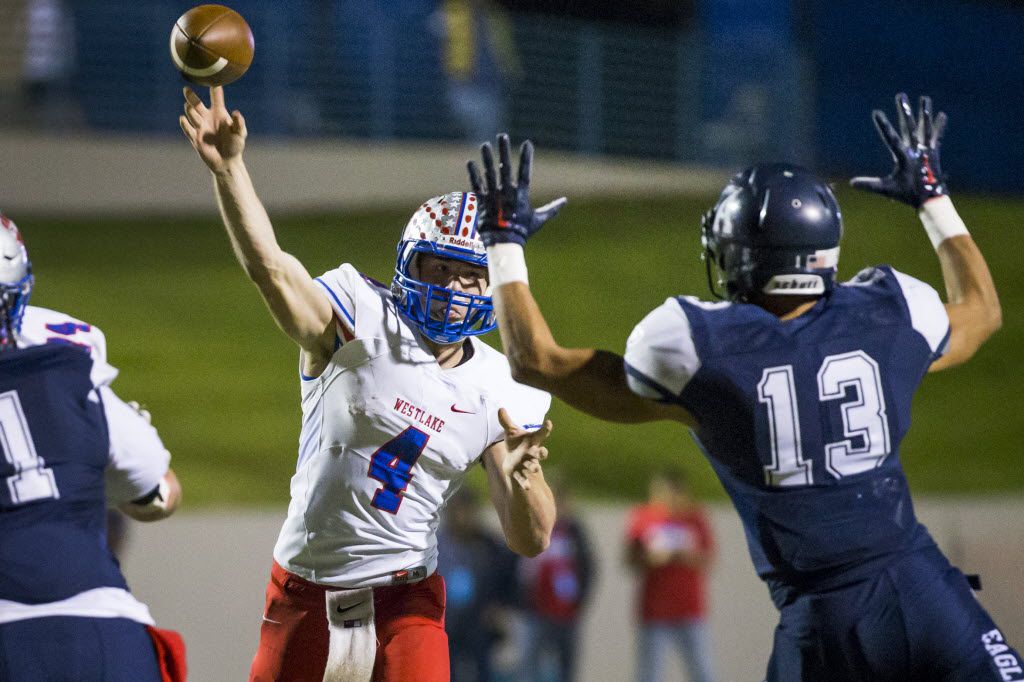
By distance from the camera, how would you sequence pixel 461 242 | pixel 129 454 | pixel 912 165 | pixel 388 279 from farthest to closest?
pixel 388 279
pixel 461 242
pixel 912 165
pixel 129 454

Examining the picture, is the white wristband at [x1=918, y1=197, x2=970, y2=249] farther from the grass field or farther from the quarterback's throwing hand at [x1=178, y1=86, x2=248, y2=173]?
the grass field

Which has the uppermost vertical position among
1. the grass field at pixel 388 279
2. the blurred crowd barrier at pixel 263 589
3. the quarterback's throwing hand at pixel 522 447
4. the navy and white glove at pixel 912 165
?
the navy and white glove at pixel 912 165

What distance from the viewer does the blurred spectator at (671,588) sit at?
28.5ft

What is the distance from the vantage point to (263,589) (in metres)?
9.38

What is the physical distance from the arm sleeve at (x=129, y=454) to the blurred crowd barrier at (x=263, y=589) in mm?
6085

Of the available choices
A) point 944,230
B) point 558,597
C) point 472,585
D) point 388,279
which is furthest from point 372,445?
point 388,279

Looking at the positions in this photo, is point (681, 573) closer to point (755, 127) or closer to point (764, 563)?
point (764, 563)

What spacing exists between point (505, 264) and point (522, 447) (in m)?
0.53

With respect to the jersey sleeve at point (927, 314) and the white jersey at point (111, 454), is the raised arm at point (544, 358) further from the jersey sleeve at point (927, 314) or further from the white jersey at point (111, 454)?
the white jersey at point (111, 454)

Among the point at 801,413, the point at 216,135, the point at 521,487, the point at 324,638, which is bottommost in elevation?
the point at 324,638

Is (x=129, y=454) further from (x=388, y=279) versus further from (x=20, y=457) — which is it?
(x=388, y=279)

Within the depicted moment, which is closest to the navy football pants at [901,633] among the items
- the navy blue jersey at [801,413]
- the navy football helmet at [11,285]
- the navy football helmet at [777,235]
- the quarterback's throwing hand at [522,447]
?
the navy blue jersey at [801,413]

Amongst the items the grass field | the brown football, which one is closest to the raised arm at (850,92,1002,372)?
the brown football

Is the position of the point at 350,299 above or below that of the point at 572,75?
below
